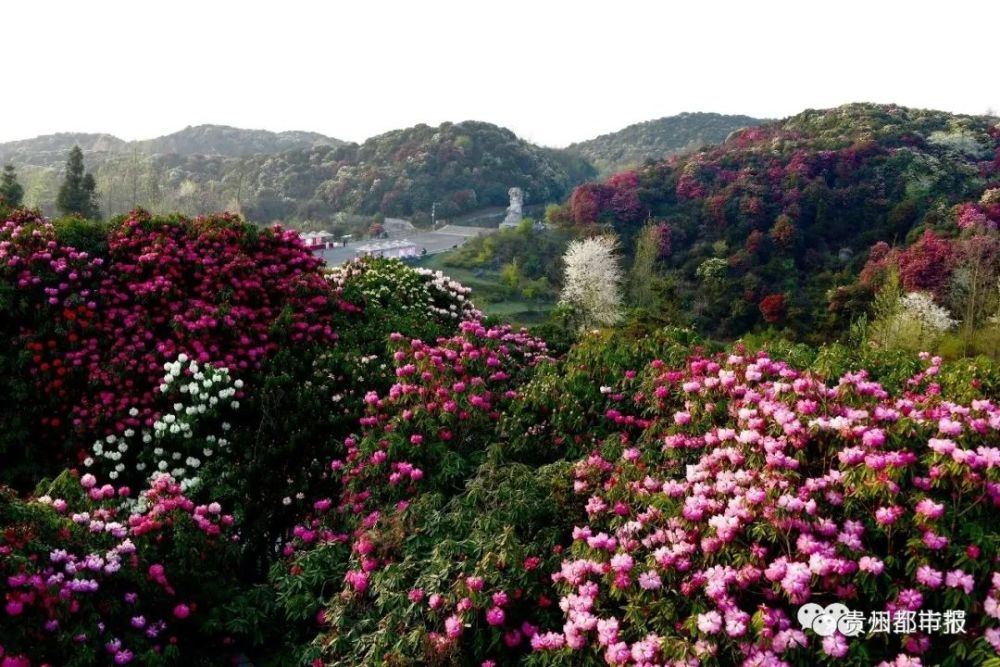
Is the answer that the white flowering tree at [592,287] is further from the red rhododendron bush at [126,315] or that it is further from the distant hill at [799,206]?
the red rhododendron bush at [126,315]

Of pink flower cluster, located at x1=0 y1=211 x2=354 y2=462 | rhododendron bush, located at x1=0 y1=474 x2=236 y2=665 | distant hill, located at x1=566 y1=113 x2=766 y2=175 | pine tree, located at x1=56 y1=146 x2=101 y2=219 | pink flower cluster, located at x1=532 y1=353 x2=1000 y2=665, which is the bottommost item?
rhododendron bush, located at x1=0 y1=474 x2=236 y2=665

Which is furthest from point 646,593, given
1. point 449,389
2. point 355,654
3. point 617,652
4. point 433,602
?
point 449,389

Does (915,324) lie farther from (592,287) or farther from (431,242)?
(431,242)

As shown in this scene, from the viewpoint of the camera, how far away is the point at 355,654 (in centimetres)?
406

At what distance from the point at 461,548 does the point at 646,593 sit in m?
1.22

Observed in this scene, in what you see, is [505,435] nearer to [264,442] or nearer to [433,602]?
[433,602]

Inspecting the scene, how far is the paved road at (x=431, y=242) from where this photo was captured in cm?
4183

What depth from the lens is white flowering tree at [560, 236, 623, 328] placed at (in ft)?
85.5

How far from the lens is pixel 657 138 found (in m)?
104

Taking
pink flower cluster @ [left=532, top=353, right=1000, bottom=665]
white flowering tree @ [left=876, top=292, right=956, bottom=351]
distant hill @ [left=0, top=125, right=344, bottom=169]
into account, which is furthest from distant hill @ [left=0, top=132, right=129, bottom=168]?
pink flower cluster @ [left=532, top=353, right=1000, bottom=665]

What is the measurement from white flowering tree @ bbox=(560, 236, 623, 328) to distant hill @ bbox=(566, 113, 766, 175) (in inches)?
2684

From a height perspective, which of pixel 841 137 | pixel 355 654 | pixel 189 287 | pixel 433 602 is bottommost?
pixel 355 654

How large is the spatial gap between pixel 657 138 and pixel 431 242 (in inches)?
2449

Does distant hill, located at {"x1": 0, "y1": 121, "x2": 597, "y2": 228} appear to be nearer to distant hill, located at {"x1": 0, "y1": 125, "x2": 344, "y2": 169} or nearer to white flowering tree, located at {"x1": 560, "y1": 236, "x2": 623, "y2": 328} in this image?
distant hill, located at {"x1": 0, "y1": 125, "x2": 344, "y2": 169}
